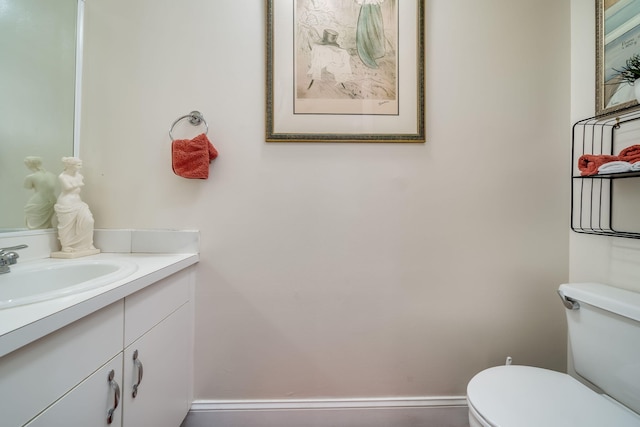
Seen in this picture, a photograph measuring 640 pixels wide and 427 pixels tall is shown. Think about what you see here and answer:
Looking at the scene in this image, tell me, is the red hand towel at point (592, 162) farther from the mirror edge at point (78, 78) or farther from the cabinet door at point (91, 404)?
the mirror edge at point (78, 78)

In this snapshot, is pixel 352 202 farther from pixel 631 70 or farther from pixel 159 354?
pixel 631 70

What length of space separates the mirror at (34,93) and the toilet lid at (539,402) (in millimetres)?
1761

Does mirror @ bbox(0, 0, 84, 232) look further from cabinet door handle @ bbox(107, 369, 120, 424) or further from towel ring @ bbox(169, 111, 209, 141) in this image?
cabinet door handle @ bbox(107, 369, 120, 424)

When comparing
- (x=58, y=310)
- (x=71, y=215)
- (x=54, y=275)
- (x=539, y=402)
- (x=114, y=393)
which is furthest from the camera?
(x=71, y=215)

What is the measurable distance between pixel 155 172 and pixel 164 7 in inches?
29.7

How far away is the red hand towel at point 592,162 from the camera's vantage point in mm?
900

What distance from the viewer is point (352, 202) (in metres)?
1.13

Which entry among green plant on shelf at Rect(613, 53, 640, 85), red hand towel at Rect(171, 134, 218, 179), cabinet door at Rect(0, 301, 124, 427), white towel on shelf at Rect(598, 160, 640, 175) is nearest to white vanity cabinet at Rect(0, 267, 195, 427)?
cabinet door at Rect(0, 301, 124, 427)

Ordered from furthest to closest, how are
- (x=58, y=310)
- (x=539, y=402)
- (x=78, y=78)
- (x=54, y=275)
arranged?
(x=78, y=78) < (x=54, y=275) < (x=539, y=402) < (x=58, y=310)

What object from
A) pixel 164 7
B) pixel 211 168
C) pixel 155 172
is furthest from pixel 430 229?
pixel 164 7

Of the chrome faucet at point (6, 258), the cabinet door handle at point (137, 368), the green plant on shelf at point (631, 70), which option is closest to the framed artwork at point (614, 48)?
the green plant on shelf at point (631, 70)

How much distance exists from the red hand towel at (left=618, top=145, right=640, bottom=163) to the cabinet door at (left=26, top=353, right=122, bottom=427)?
1788 mm

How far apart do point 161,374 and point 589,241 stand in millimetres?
1863

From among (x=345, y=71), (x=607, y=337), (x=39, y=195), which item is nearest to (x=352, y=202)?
(x=345, y=71)
